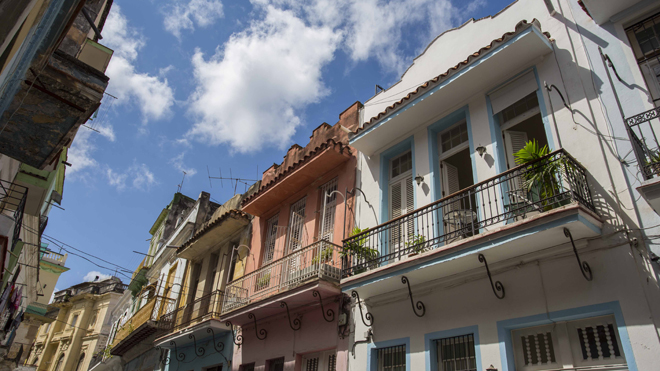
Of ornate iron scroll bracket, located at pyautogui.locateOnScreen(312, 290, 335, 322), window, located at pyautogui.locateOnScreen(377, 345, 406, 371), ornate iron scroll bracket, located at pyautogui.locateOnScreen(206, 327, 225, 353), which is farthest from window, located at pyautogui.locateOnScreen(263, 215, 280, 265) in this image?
window, located at pyautogui.locateOnScreen(377, 345, 406, 371)

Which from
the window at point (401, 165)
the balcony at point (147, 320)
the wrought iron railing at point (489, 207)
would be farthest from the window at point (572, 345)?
the balcony at point (147, 320)

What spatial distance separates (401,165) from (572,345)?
488 cm

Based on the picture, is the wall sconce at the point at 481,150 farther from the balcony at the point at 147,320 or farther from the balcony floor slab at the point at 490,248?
the balcony at the point at 147,320

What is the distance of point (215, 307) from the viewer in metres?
12.8

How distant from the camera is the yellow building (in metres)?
34.0

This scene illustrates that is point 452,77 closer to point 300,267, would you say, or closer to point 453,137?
point 453,137

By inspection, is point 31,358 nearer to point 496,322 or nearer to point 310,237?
point 310,237

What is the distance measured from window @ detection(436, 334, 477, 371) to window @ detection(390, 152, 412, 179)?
3607mm

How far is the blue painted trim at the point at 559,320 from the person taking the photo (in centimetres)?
470

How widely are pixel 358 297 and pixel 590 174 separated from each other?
13.8 ft

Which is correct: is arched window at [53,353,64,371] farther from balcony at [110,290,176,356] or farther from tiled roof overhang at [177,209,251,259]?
tiled roof overhang at [177,209,251,259]

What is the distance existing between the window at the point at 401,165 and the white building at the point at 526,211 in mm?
72

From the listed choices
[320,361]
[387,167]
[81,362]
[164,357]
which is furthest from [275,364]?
[81,362]

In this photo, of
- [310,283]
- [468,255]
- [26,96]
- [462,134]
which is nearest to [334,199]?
[310,283]
